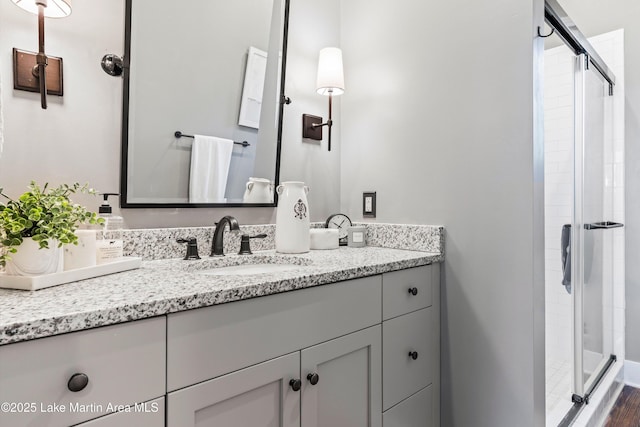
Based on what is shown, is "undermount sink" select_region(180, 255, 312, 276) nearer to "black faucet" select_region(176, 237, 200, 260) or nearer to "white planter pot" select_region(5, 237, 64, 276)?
"black faucet" select_region(176, 237, 200, 260)

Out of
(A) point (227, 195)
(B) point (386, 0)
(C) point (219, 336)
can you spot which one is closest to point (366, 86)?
(B) point (386, 0)

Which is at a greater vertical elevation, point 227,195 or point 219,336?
point 227,195

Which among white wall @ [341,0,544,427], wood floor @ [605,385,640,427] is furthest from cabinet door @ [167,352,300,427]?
wood floor @ [605,385,640,427]

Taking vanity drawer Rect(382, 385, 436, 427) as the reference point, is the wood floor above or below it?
below

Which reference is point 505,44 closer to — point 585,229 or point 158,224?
point 585,229

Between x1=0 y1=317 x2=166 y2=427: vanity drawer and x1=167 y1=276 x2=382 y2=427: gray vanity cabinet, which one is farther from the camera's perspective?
x1=167 y1=276 x2=382 y2=427: gray vanity cabinet

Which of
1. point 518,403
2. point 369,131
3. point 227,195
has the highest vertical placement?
point 369,131

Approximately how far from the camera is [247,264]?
143cm

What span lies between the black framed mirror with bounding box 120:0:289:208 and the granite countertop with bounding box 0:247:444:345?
1.03 feet

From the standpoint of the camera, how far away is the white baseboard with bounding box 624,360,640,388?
7.34 ft

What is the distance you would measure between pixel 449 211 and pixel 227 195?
0.91 meters

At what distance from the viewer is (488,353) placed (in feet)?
4.66

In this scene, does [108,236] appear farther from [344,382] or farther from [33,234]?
[344,382]

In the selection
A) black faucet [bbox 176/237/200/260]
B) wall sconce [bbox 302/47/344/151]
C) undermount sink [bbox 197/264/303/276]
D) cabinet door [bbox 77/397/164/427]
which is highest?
wall sconce [bbox 302/47/344/151]
